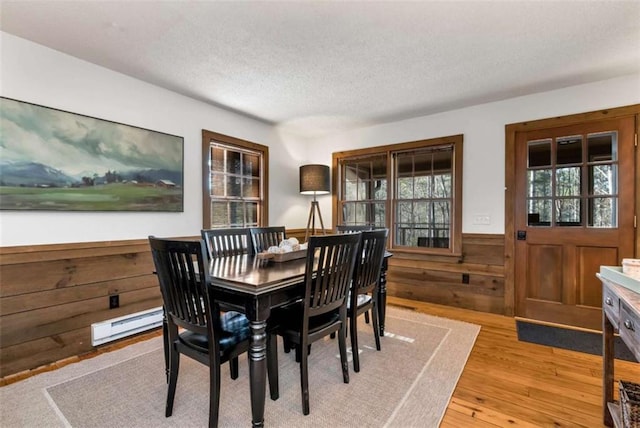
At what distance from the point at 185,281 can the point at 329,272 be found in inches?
31.4

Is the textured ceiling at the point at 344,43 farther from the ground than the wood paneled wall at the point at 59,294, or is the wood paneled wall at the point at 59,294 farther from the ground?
the textured ceiling at the point at 344,43

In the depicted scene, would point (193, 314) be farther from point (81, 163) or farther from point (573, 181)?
point (573, 181)

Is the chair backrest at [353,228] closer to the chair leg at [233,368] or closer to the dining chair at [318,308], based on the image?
the dining chair at [318,308]

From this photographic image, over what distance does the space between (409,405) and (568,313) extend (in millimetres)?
2386

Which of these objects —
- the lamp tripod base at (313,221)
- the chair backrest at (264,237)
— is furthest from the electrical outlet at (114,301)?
the lamp tripod base at (313,221)

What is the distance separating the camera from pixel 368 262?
88.9 inches

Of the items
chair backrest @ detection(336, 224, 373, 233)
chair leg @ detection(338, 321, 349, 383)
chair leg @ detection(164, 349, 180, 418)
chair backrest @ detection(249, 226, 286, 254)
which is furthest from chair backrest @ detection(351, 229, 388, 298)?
chair leg @ detection(164, 349, 180, 418)

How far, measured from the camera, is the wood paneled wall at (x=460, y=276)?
3.39 meters

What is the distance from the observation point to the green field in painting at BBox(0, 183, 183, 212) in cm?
213

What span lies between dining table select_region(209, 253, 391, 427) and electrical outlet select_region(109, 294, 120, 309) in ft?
4.67

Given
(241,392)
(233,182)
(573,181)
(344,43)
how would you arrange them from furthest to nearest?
(233,182) → (573,181) → (344,43) → (241,392)

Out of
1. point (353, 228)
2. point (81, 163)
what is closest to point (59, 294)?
point (81, 163)

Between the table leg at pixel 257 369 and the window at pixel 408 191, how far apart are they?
2.91 m

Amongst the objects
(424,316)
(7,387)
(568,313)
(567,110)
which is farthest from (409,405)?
(567,110)
